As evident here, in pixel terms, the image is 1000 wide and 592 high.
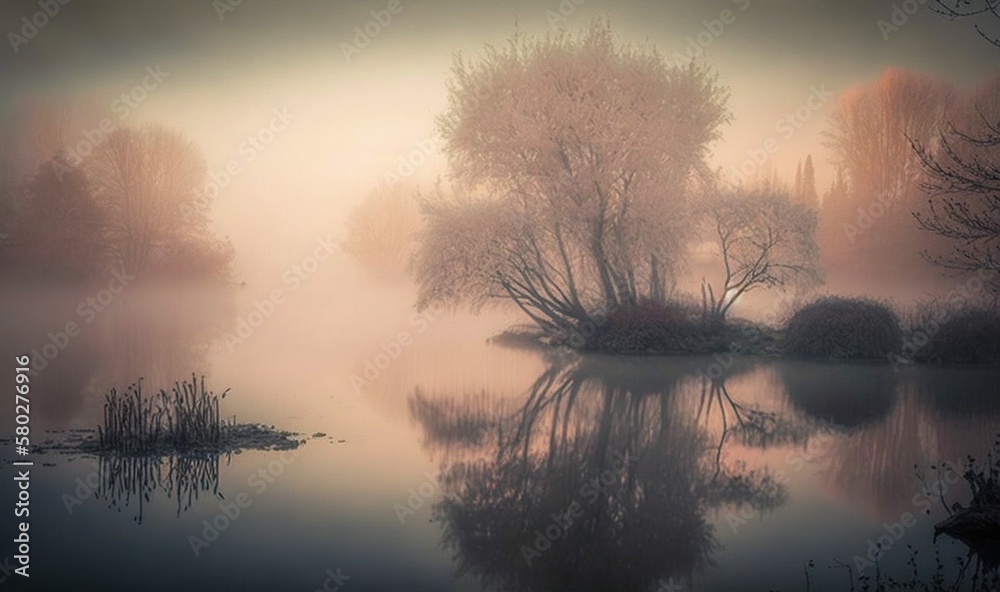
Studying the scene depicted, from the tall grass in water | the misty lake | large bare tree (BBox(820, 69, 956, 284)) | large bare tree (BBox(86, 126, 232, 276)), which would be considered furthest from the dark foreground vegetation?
large bare tree (BBox(820, 69, 956, 284))

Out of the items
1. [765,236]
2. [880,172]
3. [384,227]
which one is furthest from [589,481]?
[384,227]

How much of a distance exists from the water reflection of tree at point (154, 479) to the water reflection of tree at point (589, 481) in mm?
2788

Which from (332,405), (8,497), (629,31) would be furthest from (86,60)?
(8,497)

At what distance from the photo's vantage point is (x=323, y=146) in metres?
48.9

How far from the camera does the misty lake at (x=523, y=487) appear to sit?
24.9 feet

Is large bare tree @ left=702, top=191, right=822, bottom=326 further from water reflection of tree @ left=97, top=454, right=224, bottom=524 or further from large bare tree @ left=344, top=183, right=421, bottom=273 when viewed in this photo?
large bare tree @ left=344, top=183, right=421, bottom=273

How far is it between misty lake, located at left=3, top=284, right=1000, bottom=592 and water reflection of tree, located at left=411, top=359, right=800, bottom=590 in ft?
0.12

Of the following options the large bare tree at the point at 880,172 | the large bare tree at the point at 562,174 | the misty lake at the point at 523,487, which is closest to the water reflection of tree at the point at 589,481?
the misty lake at the point at 523,487

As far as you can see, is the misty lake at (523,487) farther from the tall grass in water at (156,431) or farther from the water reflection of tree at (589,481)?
the tall grass in water at (156,431)

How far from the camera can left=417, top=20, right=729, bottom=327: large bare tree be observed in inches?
961

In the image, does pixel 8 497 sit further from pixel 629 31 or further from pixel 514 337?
pixel 629 31

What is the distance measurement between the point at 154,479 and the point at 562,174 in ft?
53.9

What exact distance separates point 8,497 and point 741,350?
19071 mm

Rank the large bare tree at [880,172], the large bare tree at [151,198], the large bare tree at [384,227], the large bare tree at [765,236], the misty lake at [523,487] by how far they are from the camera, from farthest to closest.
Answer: the large bare tree at [384,227], the large bare tree at [151,198], the large bare tree at [880,172], the large bare tree at [765,236], the misty lake at [523,487]
